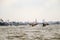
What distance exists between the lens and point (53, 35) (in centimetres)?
195

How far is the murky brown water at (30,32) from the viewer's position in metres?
1.95

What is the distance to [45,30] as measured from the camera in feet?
6.42

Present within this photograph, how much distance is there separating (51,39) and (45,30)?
192 mm

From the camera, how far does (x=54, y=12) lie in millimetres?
2010

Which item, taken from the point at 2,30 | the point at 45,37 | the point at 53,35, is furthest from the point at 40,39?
the point at 2,30

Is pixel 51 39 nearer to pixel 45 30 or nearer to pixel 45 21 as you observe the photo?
pixel 45 30

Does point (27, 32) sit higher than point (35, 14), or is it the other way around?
point (35, 14)

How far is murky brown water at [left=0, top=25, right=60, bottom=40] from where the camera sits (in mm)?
1947

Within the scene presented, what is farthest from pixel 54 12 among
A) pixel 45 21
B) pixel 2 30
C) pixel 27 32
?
pixel 2 30

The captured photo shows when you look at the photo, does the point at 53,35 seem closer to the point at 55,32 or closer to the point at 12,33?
the point at 55,32

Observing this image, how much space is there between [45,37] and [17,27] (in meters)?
0.54

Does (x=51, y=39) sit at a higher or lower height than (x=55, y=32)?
lower

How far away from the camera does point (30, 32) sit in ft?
6.46

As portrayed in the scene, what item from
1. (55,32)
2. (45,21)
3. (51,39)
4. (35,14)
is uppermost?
(35,14)
